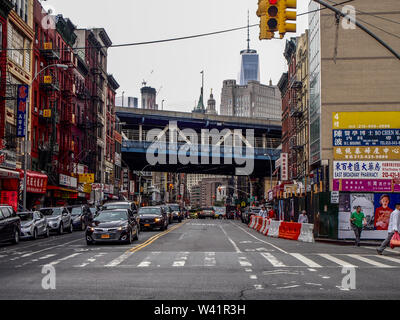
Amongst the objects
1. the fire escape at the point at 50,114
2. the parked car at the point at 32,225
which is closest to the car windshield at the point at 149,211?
the parked car at the point at 32,225

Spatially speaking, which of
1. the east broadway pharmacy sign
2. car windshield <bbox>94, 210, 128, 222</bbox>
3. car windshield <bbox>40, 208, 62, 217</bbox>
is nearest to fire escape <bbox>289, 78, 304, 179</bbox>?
the east broadway pharmacy sign

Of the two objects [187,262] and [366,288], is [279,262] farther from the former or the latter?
[366,288]

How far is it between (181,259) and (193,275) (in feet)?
14.4

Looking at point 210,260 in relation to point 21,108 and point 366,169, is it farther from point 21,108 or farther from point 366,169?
point 21,108

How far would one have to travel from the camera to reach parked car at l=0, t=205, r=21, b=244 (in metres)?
25.1

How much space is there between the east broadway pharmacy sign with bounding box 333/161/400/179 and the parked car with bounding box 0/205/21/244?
72.2 feet

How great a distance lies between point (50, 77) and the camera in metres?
50.5

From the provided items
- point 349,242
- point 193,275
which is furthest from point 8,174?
point 193,275

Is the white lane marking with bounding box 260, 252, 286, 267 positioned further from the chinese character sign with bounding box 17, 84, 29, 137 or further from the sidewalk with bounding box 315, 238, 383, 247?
the chinese character sign with bounding box 17, 84, 29, 137

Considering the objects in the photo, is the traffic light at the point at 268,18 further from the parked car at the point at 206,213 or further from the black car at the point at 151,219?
the parked car at the point at 206,213

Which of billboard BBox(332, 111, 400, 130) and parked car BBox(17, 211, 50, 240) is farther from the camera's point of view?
billboard BBox(332, 111, 400, 130)

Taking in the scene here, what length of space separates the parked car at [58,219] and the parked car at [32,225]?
3.24 m

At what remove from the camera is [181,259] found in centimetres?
1797
